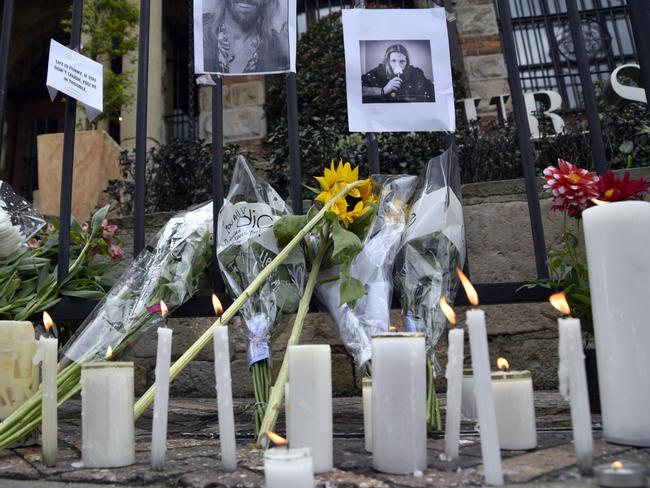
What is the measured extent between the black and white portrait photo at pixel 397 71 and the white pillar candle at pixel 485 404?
1.01m

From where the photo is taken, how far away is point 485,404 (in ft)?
2.61

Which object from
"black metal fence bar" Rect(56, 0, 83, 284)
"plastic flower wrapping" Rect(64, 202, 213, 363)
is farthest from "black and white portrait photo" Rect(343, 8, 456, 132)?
"black metal fence bar" Rect(56, 0, 83, 284)

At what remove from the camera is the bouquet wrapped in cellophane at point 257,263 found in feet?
4.20

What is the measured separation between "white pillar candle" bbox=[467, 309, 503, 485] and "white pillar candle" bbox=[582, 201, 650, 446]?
32 centimetres

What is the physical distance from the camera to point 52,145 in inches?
148

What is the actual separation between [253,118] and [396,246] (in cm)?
458

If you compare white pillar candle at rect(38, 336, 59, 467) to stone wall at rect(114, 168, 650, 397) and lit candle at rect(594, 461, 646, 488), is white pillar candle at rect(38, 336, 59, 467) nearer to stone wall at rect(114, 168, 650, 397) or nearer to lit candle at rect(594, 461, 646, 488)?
lit candle at rect(594, 461, 646, 488)

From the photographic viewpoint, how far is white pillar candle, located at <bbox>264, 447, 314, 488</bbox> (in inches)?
30.0

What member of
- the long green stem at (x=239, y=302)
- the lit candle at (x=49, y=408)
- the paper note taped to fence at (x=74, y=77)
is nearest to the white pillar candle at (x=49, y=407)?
the lit candle at (x=49, y=408)

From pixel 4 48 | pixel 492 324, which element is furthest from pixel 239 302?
pixel 492 324

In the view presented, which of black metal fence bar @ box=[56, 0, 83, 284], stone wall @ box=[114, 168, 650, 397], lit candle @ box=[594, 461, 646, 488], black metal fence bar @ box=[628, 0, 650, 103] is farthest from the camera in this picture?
stone wall @ box=[114, 168, 650, 397]

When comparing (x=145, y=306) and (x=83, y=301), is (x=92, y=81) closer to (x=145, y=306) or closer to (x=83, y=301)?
(x=83, y=301)

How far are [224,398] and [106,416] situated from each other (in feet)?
0.85

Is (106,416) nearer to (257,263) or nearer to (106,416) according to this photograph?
(106,416)
